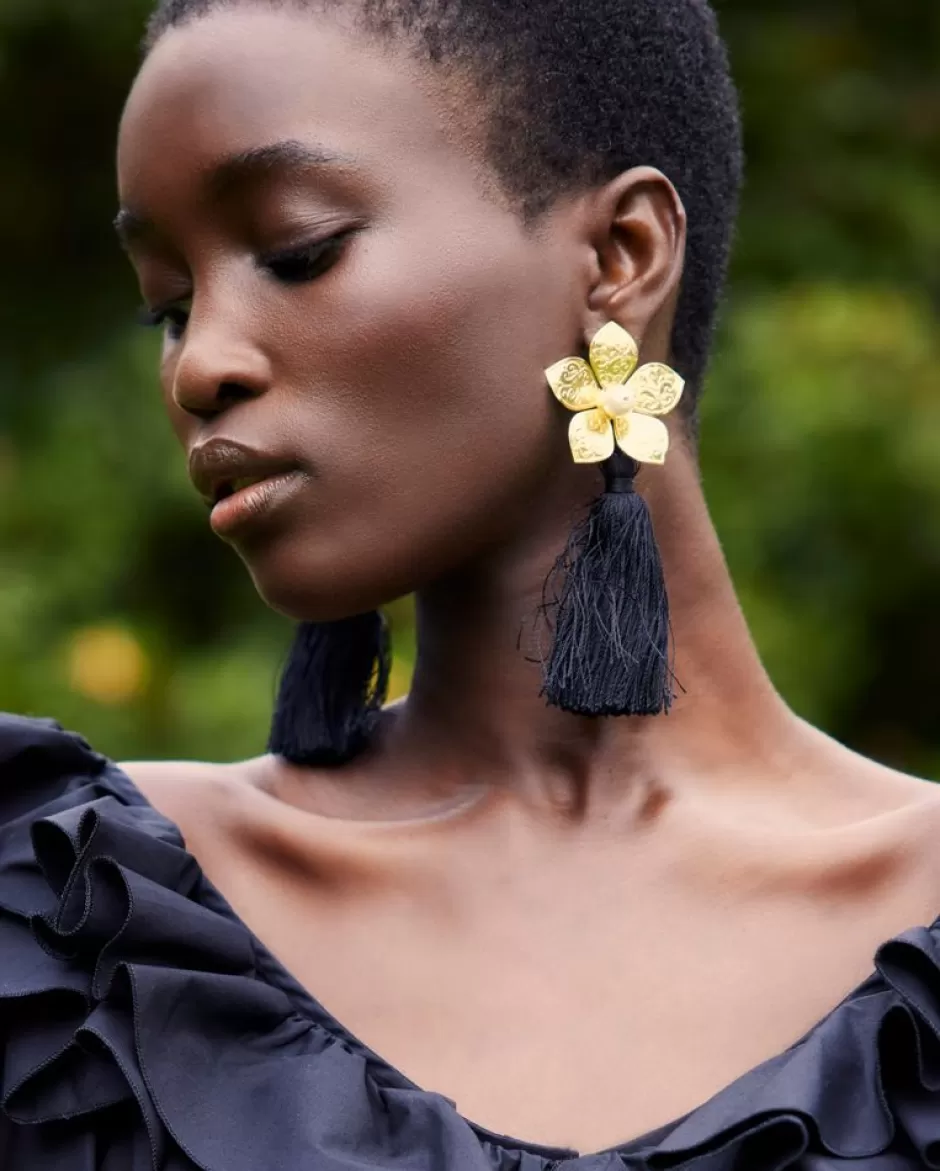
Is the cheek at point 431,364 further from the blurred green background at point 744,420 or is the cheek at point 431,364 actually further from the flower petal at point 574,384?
the blurred green background at point 744,420

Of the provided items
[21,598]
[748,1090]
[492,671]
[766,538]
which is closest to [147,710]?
[21,598]

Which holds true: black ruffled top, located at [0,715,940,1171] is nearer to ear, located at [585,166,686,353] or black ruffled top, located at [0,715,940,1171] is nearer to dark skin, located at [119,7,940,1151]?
dark skin, located at [119,7,940,1151]

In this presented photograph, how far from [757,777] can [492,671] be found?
288mm

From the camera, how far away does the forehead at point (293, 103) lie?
204 centimetres

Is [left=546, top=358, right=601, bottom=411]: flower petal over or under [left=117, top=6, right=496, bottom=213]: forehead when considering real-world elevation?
under

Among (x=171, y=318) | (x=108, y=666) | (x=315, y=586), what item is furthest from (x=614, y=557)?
(x=108, y=666)

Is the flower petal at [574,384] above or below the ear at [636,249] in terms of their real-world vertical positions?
below

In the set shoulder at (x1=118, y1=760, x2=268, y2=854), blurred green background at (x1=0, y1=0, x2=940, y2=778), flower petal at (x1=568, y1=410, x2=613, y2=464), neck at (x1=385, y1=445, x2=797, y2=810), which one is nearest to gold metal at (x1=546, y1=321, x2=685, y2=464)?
flower petal at (x1=568, y1=410, x2=613, y2=464)

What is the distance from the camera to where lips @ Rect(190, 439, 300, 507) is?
2057 mm

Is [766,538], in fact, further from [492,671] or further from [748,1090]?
[748,1090]

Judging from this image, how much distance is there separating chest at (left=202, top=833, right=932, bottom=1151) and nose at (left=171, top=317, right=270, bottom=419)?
479 mm

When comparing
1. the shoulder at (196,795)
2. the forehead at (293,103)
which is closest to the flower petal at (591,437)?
the forehead at (293,103)

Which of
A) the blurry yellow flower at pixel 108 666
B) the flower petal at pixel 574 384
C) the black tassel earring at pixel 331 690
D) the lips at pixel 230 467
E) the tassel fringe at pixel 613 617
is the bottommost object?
the blurry yellow flower at pixel 108 666

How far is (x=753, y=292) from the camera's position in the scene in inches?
196
